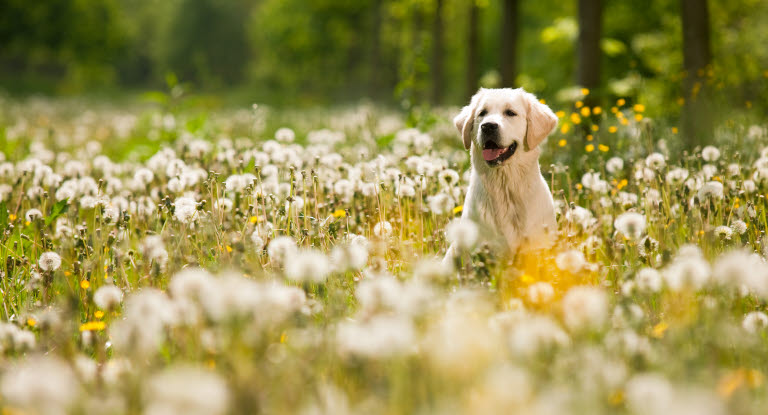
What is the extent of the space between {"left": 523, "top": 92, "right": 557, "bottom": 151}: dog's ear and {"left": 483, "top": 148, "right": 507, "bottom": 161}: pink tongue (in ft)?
0.78

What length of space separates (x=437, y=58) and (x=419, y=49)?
40.3ft

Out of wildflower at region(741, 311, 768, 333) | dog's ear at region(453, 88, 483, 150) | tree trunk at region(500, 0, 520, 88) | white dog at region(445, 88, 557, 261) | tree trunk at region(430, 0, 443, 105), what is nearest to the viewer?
wildflower at region(741, 311, 768, 333)

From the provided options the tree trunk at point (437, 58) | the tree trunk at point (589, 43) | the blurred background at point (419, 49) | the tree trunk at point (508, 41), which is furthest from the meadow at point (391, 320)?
the tree trunk at point (437, 58)

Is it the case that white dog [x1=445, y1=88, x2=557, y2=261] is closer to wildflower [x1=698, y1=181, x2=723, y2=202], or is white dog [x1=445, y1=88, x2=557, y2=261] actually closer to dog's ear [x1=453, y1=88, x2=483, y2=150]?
dog's ear [x1=453, y1=88, x2=483, y2=150]

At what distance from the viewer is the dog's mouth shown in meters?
4.27

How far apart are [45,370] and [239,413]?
52 cm

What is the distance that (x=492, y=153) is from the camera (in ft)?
14.1

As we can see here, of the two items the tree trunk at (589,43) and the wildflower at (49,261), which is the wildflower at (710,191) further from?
the tree trunk at (589,43)

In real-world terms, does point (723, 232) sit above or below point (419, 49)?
below

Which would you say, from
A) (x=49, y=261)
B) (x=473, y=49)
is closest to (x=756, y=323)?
(x=49, y=261)

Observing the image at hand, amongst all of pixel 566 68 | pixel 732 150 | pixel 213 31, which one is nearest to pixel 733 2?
pixel 566 68

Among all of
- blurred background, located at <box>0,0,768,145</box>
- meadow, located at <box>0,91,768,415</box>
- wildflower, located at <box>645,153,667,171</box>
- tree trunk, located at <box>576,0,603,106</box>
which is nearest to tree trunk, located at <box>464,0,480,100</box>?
blurred background, located at <box>0,0,768,145</box>

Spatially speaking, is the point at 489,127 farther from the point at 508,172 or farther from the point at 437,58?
the point at 437,58

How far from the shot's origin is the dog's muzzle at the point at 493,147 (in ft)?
13.9
